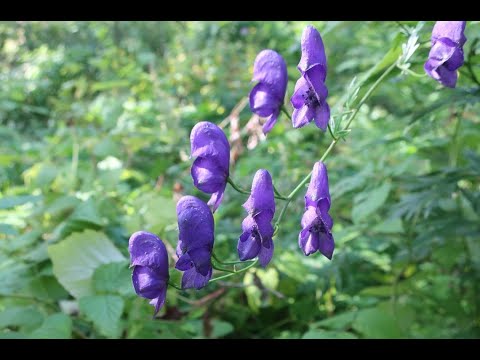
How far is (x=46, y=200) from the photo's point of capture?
176cm

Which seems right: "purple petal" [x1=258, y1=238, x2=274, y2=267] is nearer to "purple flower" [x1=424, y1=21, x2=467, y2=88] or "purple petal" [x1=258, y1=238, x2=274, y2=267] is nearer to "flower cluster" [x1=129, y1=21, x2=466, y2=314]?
"flower cluster" [x1=129, y1=21, x2=466, y2=314]

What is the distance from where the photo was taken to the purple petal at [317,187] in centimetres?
80

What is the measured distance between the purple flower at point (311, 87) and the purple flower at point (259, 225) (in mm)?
110

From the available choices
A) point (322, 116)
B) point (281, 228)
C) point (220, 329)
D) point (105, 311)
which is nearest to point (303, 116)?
point (322, 116)

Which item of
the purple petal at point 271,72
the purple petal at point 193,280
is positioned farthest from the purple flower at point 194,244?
the purple petal at point 271,72

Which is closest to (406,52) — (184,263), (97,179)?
(184,263)

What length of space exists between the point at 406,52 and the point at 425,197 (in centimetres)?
43

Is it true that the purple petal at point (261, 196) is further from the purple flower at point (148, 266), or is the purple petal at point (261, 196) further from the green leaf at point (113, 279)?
the green leaf at point (113, 279)

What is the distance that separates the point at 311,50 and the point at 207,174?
0.24m

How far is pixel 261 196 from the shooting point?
0.80 meters

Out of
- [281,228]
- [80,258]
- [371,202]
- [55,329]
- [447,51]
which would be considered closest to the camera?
[447,51]

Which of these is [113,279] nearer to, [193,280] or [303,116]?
[193,280]
